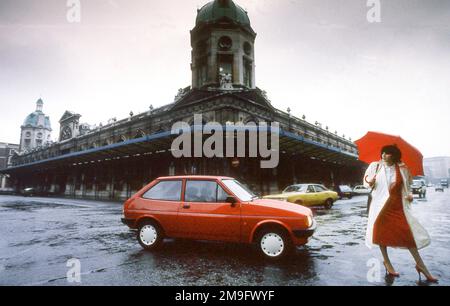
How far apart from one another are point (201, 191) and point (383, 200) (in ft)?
11.0

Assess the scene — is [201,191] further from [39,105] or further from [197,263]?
[39,105]

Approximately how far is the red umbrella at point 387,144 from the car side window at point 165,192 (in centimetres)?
373

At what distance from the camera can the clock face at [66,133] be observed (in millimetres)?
49350

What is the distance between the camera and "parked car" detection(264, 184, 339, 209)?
13.2 meters

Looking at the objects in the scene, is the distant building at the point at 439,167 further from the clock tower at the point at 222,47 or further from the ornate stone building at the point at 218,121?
the clock tower at the point at 222,47

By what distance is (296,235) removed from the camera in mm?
4879

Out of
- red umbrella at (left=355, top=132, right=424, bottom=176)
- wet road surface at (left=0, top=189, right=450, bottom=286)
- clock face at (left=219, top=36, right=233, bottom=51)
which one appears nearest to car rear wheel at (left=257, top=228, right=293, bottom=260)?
wet road surface at (left=0, top=189, right=450, bottom=286)

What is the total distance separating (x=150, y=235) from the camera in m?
5.81

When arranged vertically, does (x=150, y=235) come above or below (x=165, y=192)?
below

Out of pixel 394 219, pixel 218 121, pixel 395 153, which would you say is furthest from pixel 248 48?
pixel 394 219

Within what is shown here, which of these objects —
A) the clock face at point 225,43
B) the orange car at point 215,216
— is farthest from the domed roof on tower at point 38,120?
the orange car at point 215,216

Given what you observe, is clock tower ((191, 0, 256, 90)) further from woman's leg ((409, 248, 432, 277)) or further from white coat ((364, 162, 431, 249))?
woman's leg ((409, 248, 432, 277))

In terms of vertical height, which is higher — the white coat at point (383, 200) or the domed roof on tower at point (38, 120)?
the domed roof on tower at point (38, 120)

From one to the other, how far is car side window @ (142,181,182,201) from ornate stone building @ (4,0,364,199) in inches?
494
